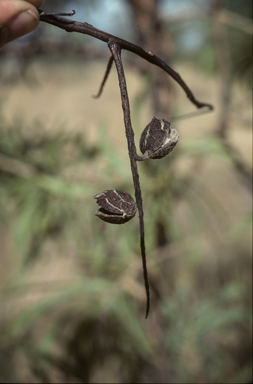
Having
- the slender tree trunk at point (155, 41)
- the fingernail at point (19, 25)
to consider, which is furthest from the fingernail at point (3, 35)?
the slender tree trunk at point (155, 41)

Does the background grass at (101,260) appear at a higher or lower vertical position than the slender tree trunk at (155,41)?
lower

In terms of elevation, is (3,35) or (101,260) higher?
(3,35)

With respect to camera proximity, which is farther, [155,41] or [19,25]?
[155,41]

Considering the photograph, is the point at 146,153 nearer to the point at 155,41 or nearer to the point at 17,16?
the point at 17,16

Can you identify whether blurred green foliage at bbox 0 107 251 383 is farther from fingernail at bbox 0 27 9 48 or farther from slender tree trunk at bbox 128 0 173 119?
fingernail at bbox 0 27 9 48

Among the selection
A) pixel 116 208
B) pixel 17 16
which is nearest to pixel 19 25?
pixel 17 16

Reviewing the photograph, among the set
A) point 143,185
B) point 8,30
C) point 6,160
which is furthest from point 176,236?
point 8,30

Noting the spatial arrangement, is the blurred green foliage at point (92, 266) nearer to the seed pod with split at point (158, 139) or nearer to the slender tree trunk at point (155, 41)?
the slender tree trunk at point (155, 41)
